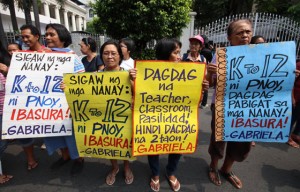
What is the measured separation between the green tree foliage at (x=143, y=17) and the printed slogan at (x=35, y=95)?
19.7 feet

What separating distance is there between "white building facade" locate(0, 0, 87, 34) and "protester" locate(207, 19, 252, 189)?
20312 millimetres

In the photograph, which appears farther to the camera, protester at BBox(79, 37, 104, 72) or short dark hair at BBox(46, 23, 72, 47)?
protester at BBox(79, 37, 104, 72)

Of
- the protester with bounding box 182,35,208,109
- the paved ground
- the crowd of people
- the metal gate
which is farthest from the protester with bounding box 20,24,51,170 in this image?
the metal gate

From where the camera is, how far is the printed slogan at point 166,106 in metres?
2.01

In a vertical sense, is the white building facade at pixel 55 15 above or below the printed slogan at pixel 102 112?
above

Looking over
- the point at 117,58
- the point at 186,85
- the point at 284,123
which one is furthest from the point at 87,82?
the point at 284,123

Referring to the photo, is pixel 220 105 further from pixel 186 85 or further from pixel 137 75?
pixel 137 75

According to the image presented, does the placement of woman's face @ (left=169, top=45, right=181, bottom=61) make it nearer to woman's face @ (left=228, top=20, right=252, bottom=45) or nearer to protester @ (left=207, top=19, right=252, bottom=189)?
protester @ (left=207, top=19, right=252, bottom=189)

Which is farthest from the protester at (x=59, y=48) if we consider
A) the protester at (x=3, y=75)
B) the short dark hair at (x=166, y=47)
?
the short dark hair at (x=166, y=47)

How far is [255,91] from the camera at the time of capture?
2105 mm

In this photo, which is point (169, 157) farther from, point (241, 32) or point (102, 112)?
point (241, 32)

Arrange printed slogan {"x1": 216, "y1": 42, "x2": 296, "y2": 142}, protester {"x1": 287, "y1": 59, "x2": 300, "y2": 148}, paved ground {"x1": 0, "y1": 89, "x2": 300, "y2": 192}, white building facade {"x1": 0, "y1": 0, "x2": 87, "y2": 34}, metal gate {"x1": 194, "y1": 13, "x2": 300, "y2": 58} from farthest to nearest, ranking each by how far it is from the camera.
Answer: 1. white building facade {"x1": 0, "y1": 0, "x2": 87, "y2": 34}
2. metal gate {"x1": 194, "y1": 13, "x2": 300, "y2": 58}
3. protester {"x1": 287, "y1": 59, "x2": 300, "y2": 148}
4. paved ground {"x1": 0, "y1": 89, "x2": 300, "y2": 192}
5. printed slogan {"x1": 216, "y1": 42, "x2": 296, "y2": 142}

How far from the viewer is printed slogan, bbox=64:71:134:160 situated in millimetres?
2100

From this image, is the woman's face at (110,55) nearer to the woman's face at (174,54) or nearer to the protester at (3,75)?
the woman's face at (174,54)
